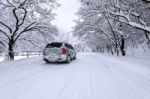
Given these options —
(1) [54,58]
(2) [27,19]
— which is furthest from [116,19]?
(2) [27,19]

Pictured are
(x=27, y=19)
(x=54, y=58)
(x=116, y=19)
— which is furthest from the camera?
(x=27, y=19)

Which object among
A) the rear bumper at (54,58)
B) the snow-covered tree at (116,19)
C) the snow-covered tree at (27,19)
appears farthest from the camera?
the snow-covered tree at (27,19)

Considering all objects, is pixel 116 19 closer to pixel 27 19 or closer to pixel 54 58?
pixel 54 58

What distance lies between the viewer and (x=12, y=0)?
1969cm

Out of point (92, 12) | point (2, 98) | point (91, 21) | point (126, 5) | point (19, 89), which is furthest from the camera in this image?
point (91, 21)

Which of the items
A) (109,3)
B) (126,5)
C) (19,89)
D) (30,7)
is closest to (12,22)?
(30,7)

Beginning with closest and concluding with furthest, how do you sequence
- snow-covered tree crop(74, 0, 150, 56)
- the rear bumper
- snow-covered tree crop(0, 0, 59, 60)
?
the rear bumper < snow-covered tree crop(74, 0, 150, 56) < snow-covered tree crop(0, 0, 59, 60)

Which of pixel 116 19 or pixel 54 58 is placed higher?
pixel 116 19

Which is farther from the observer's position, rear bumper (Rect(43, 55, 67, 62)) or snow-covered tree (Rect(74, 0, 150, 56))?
snow-covered tree (Rect(74, 0, 150, 56))

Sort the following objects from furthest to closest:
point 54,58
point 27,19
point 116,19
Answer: point 27,19 < point 116,19 < point 54,58

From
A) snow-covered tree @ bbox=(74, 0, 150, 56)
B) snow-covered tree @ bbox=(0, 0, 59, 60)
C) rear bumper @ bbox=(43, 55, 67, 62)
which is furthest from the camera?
snow-covered tree @ bbox=(0, 0, 59, 60)

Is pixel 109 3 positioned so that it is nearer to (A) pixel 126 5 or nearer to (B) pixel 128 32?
(A) pixel 126 5

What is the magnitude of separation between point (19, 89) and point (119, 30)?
23949 millimetres

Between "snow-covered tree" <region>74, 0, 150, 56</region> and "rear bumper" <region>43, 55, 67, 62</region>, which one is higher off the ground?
"snow-covered tree" <region>74, 0, 150, 56</region>
